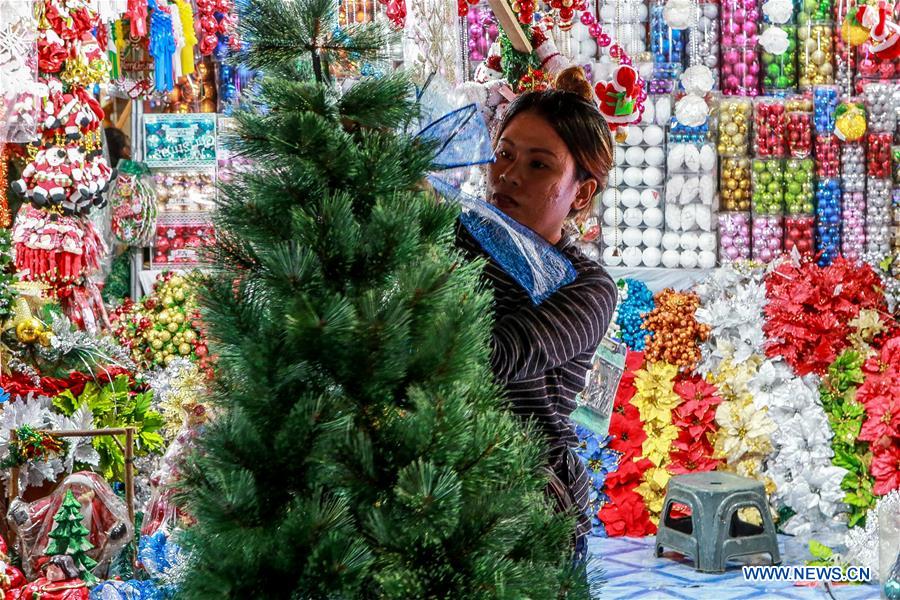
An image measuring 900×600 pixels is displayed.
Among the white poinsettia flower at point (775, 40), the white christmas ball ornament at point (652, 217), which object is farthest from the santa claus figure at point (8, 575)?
the white poinsettia flower at point (775, 40)

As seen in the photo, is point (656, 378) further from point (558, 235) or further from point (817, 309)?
point (558, 235)

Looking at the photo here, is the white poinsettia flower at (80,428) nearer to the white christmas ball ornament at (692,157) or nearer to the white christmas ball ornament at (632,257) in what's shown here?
the white christmas ball ornament at (632,257)

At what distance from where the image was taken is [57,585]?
2070mm

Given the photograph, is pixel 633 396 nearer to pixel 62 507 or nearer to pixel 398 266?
pixel 62 507

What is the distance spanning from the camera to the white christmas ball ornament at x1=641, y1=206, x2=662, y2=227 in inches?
203

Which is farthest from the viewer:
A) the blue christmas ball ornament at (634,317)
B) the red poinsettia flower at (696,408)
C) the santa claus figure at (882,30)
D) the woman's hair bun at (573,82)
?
the santa claus figure at (882,30)

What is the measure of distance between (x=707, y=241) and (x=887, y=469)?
165 cm

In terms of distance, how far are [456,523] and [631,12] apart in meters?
4.77

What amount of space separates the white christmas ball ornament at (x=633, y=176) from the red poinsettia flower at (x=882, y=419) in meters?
1.77

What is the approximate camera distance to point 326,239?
36.1 inches

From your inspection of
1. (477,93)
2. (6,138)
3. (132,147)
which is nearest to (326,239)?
(477,93)

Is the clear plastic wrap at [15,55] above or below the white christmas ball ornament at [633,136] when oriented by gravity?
above

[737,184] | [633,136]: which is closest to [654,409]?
[737,184]

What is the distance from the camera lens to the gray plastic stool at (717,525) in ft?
12.3
